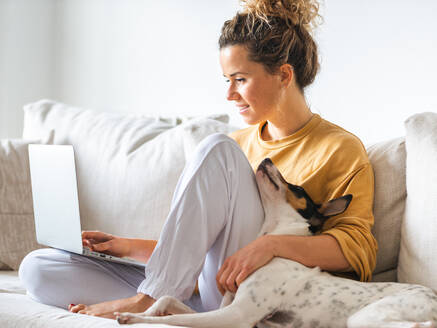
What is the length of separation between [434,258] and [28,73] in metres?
3.13

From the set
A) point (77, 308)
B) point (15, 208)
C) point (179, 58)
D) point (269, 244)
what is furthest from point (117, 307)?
point (179, 58)

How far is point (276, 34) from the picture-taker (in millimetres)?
1621

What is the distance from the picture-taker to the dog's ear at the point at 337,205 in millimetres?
1415

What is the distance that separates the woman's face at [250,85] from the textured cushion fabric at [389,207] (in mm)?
398

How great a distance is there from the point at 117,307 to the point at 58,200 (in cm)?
36

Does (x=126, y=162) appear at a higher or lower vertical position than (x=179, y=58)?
lower

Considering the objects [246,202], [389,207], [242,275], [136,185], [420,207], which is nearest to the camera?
[242,275]

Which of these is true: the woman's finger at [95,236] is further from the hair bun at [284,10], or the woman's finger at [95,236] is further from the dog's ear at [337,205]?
the hair bun at [284,10]

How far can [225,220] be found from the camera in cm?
135

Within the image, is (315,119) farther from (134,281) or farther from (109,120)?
(109,120)

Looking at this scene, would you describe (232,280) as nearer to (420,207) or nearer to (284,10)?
(420,207)

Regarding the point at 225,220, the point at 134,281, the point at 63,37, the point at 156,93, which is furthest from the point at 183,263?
the point at 63,37

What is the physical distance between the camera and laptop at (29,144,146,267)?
144cm

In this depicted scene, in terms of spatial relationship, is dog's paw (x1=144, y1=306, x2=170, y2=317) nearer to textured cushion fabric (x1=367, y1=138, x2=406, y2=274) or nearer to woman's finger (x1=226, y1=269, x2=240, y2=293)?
woman's finger (x1=226, y1=269, x2=240, y2=293)
